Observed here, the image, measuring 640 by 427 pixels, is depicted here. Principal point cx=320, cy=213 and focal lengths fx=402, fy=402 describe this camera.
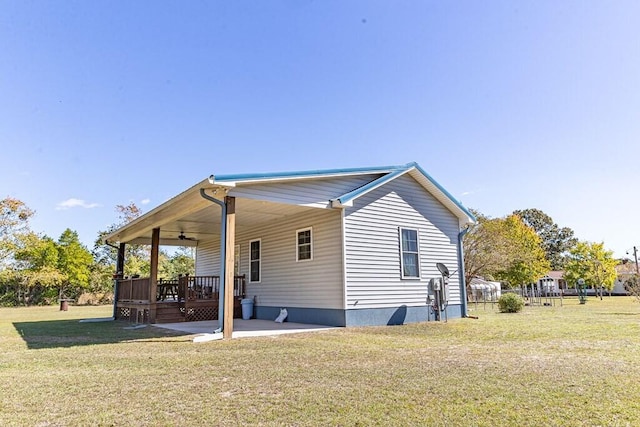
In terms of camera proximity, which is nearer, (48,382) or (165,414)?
(165,414)

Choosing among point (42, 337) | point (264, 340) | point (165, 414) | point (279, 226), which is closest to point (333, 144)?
point (279, 226)

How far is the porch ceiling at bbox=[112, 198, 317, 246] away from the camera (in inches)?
404

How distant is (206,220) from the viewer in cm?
1255

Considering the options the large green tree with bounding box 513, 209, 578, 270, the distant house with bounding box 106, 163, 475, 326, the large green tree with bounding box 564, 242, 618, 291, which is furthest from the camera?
the large green tree with bounding box 513, 209, 578, 270

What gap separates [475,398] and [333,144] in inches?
537

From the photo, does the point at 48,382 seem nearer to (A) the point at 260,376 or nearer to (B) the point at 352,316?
(A) the point at 260,376

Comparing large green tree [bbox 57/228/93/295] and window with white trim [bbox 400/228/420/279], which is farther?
large green tree [bbox 57/228/93/295]

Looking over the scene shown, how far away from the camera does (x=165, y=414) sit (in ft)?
11.5

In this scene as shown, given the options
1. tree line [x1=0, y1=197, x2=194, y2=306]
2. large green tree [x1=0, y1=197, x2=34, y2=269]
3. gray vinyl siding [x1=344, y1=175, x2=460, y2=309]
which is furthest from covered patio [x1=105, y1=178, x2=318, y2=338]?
large green tree [x1=0, y1=197, x2=34, y2=269]

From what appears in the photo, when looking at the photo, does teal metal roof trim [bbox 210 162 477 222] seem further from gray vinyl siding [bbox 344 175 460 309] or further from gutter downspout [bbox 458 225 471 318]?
gutter downspout [bbox 458 225 471 318]

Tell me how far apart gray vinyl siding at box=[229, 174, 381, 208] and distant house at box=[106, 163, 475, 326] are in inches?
1.0

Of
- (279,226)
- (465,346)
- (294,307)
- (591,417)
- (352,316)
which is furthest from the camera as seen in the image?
(279,226)

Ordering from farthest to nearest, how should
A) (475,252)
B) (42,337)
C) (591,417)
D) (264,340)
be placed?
(475,252) → (42,337) → (264,340) → (591,417)

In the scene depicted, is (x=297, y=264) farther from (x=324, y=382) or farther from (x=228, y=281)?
(x=324, y=382)
